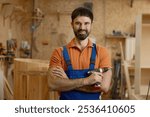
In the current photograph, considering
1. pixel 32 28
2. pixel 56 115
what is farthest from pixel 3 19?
pixel 56 115

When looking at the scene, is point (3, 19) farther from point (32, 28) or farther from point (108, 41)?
point (108, 41)

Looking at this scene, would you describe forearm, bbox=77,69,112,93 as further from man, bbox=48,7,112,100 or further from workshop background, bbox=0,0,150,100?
workshop background, bbox=0,0,150,100

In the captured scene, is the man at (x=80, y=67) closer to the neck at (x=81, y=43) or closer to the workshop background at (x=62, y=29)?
the neck at (x=81, y=43)

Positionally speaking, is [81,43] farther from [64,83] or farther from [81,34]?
[64,83]

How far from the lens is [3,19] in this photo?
2.22 meters

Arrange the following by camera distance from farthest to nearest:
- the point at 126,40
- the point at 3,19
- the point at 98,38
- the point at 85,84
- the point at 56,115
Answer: the point at 98,38 < the point at 126,40 < the point at 3,19 < the point at 85,84 < the point at 56,115

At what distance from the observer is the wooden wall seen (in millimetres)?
3242

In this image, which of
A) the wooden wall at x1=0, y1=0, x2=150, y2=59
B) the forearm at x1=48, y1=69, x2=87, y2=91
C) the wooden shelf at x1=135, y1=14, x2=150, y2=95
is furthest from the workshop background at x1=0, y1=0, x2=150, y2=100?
the forearm at x1=48, y1=69, x2=87, y2=91

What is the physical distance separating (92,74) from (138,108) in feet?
0.61

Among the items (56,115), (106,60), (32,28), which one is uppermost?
(32,28)

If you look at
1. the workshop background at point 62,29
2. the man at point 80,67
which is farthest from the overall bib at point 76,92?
the workshop background at point 62,29

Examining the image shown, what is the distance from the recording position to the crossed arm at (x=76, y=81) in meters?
0.87

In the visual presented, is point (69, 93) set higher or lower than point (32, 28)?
lower

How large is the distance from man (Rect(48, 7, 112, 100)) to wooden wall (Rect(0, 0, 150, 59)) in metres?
2.30
